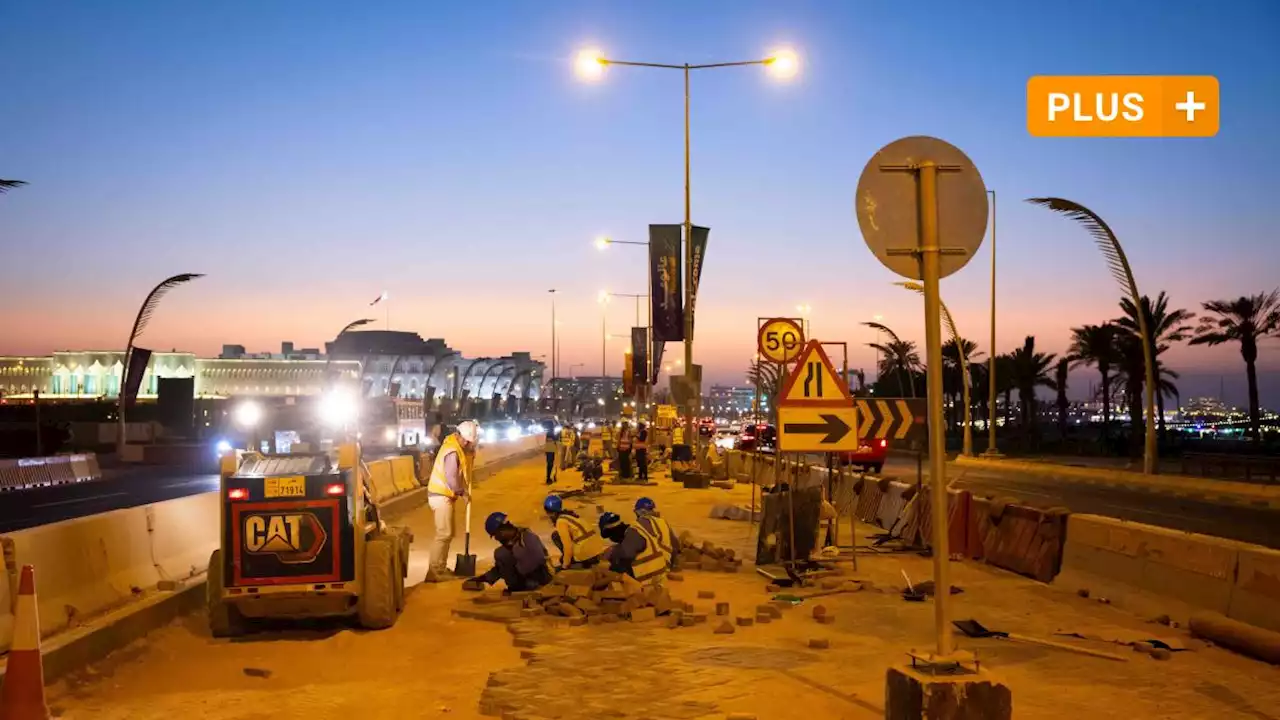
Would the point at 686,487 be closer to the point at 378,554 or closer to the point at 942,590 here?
the point at 378,554

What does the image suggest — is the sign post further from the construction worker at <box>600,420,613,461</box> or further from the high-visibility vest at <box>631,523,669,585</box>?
the construction worker at <box>600,420,613,461</box>

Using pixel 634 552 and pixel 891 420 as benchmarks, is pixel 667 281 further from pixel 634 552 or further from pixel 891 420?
pixel 634 552

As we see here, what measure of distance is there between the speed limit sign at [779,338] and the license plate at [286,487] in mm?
8757

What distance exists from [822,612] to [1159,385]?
59.0 m

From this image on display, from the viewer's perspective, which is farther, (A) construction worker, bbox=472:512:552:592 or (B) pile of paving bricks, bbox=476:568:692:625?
(A) construction worker, bbox=472:512:552:592

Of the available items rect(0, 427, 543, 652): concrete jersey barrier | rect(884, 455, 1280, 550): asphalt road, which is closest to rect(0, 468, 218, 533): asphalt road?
rect(0, 427, 543, 652): concrete jersey barrier

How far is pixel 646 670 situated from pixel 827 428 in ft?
12.7

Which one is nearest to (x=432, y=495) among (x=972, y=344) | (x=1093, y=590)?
(x=1093, y=590)

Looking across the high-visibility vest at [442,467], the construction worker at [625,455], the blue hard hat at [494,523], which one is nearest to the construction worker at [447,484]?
the high-visibility vest at [442,467]

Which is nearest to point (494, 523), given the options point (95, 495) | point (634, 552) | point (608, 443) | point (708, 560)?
point (634, 552)

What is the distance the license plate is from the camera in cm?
1008

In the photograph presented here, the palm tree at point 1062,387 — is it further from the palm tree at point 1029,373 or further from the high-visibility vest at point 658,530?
the high-visibility vest at point 658,530

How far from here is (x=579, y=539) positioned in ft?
41.4

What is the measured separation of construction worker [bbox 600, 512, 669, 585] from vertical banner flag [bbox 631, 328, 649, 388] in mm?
37093
